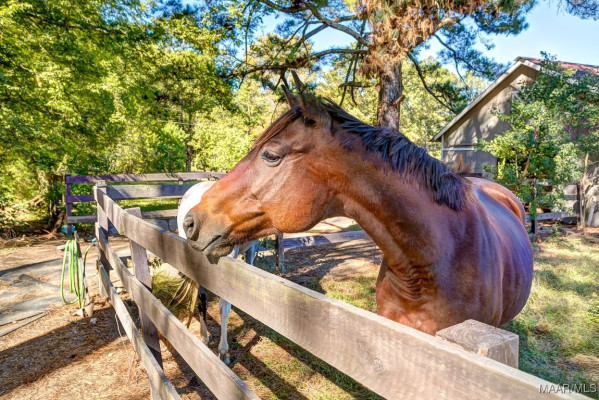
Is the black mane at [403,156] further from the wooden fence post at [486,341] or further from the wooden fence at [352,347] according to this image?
the wooden fence post at [486,341]

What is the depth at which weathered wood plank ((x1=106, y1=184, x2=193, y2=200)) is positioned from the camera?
4.94m

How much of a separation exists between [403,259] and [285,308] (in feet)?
2.91

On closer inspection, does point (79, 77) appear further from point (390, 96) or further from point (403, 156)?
point (403, 156)

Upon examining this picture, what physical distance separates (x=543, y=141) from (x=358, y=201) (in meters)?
8.52

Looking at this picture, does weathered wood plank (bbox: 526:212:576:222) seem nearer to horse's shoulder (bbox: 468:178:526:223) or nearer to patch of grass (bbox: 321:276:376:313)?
patch of grass (bbox: 321:276:376:313)

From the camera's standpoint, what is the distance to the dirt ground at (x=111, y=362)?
290 cm

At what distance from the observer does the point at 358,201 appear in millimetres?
1689

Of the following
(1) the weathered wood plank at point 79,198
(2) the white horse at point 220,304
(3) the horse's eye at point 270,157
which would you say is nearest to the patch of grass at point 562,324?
(2) the white horse at point 220,304

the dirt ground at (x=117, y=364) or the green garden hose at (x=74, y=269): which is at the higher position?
the green garden hose at (x=74, y=269)

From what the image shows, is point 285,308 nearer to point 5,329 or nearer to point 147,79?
point 5,329

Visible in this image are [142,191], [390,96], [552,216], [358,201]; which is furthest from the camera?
[552,216]

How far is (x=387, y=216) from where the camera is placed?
65.9 inches

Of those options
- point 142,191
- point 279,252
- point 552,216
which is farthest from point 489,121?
point 142,191

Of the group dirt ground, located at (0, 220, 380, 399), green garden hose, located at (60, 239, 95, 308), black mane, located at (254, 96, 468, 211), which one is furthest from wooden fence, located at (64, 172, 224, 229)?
black mane, located at (254, 96, 468, 211)
